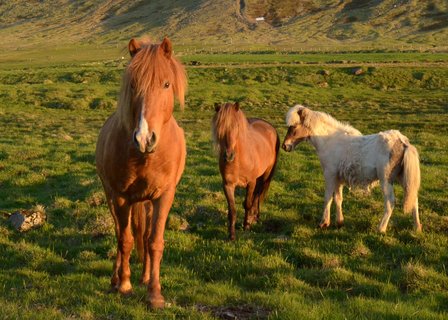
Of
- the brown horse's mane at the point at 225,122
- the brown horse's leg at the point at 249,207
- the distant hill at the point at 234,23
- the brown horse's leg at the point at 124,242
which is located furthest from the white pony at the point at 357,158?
the distant hill at the point at 234,23

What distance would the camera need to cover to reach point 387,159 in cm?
840

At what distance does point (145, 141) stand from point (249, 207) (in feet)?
16.5

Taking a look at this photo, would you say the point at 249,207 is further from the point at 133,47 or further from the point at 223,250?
the point at 133,47

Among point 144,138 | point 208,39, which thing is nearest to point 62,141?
point 144,138

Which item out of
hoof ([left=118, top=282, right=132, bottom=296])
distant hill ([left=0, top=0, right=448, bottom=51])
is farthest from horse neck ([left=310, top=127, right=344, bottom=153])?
distant hill ([left=0, top=0, right=448, bottom=51])

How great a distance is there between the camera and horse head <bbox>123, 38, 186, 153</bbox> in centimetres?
448

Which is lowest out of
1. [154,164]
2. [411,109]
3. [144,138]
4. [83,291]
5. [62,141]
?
[411,109]

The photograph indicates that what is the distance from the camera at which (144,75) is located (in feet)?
15.5

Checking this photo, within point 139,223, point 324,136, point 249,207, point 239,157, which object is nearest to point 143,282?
point 139,223

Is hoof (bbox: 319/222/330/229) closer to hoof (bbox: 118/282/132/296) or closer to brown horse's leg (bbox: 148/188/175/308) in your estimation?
brown horse's leg (bbox: 148/188/175/308)

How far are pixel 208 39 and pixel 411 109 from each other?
8371cm

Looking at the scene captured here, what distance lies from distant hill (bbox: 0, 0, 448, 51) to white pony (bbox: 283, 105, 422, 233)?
79161mm

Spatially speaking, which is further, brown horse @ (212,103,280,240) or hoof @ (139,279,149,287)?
brown horse @ (212,103,280,240)

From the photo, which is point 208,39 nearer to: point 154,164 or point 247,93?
point 247,93
